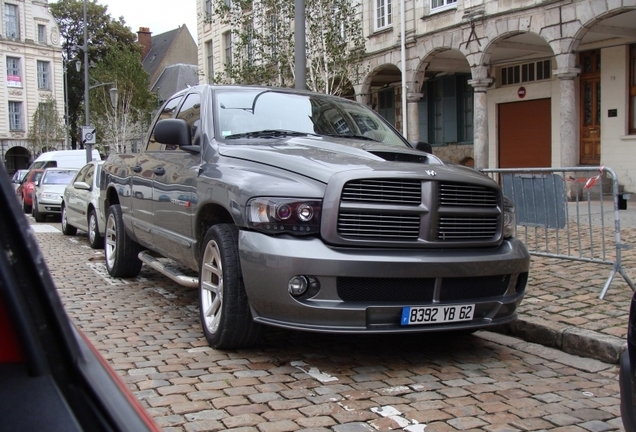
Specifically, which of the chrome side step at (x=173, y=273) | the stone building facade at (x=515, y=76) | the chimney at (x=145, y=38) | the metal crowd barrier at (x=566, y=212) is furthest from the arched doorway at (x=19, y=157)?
the metal crowd barrier at (x=566, y=212)

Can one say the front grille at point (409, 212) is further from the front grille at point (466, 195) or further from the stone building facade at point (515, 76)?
the stone building facade at point (515, 76)

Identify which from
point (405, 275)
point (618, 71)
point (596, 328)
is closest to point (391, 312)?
point (405, 275)

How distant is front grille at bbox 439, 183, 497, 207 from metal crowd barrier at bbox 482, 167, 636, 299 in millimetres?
2006

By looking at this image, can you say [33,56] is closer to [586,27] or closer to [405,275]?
[586,27]

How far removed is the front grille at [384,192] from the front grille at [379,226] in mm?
90

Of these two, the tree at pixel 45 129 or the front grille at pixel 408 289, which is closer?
the front grille at pixel 408 289

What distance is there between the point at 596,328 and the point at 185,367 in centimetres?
306

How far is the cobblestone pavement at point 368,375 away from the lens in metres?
3.69

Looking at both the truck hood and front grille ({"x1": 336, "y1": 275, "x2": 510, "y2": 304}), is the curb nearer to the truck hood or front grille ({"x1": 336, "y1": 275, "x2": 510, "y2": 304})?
front grille ({"x1": 336, "y1": 275, "x2": 510, "y2": 304})

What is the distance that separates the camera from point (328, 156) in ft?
15.7

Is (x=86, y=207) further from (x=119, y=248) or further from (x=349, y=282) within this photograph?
(x=349, y=282)

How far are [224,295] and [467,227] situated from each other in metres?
1.70

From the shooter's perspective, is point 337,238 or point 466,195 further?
point 466,195

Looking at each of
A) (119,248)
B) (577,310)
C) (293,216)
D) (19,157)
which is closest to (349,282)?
(293,216)
